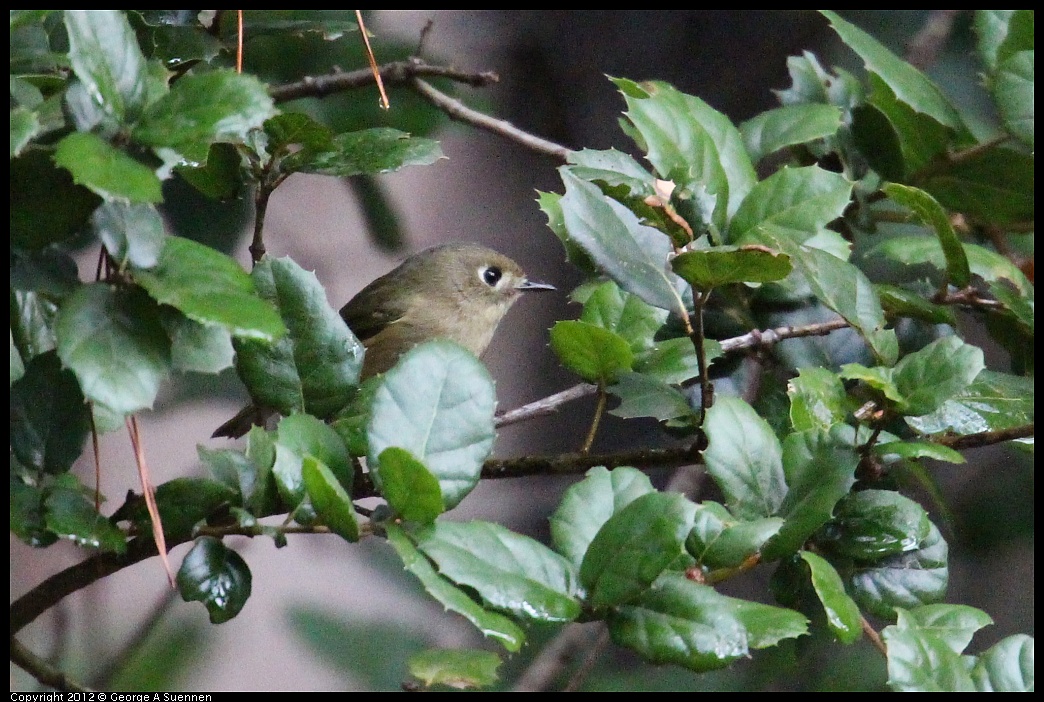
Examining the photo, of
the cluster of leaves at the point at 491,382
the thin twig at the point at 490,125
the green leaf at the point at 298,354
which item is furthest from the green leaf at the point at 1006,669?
the thin twig at the point at 490,125

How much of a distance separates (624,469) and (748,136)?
1.06 meters

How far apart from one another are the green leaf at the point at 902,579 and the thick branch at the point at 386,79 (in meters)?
1.21

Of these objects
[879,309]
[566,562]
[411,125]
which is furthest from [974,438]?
[411,125]

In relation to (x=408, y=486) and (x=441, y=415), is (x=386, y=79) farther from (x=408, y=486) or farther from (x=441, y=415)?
(x=408, y=486)

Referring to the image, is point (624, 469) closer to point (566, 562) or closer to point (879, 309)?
point (566, 562)

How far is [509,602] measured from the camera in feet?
3.76

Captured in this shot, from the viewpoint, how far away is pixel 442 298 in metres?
3.41

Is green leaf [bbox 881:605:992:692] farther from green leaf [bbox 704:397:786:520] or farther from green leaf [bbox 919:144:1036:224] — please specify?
green leaf [bbox 919:144:1036:224]

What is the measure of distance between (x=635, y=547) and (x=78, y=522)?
0.66m

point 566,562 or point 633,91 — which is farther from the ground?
point 633,91

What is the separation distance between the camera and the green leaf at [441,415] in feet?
4.04

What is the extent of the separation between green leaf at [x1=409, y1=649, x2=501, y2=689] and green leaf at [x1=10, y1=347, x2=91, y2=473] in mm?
533

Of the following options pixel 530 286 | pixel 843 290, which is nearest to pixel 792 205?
pixel 843 290
